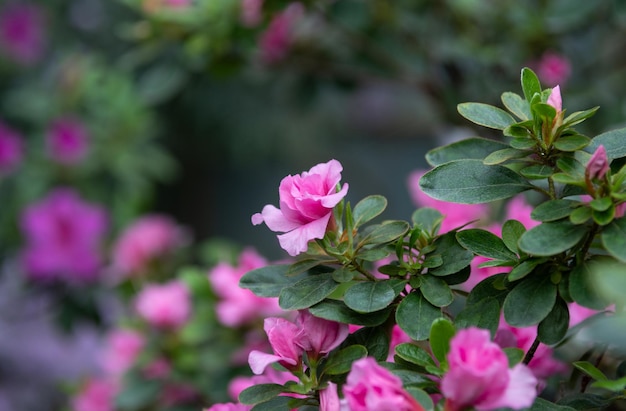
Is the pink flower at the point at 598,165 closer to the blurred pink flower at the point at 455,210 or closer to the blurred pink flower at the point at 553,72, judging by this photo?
the blurred pink flower at the point at 455,210

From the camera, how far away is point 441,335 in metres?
0.44

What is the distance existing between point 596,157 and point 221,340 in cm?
67

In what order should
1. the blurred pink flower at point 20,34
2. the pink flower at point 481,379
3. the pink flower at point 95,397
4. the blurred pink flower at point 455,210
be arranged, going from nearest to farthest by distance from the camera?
the pink flower at point 481,379 < the blurred pink flower at point 455,210 < the pink flower at point 95,397 < the blurred pink flower at point 20,34

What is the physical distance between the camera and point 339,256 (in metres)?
0.54

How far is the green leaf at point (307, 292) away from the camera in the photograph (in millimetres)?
510

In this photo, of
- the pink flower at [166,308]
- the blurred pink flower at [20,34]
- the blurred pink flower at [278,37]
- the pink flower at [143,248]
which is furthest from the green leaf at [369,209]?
the blurred pink flower at [20,34]

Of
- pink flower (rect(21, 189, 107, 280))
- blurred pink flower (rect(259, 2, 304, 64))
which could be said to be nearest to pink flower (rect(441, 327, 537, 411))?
blurred pink flower (rect(259, 2, 304, 64))

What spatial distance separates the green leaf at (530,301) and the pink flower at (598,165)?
8cm

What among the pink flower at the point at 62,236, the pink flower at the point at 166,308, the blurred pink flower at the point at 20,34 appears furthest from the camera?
the blurred pink flower at the point at 20,34

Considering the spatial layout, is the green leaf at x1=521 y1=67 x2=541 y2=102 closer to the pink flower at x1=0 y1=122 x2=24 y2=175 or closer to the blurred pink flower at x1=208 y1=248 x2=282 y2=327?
the blurred pink flower at x1=208 y1=248 x2=282 y2=327

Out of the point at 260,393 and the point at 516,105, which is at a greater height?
the point at 516,105

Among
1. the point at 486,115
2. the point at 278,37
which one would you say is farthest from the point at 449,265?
the point at 278,37

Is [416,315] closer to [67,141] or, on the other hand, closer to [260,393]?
[260,393]

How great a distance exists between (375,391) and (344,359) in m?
0.11
